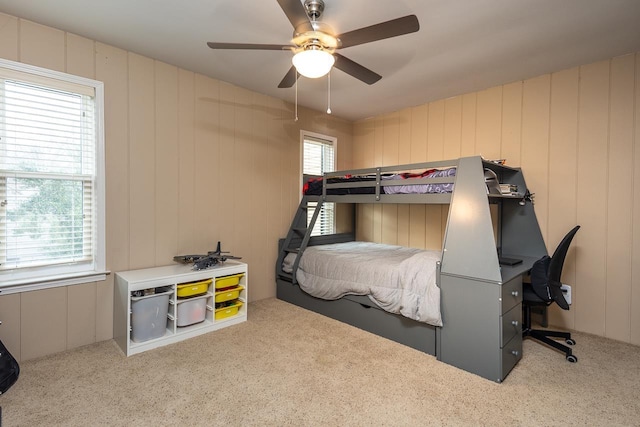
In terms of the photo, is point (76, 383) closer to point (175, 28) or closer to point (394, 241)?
point (175, 28)

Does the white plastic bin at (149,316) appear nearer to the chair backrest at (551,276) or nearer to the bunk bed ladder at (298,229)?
the bunk bed ladder at (298,229)

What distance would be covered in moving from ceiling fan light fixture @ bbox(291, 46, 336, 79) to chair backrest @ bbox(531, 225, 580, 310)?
216 cm

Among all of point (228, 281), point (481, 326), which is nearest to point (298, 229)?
point (228, 281)

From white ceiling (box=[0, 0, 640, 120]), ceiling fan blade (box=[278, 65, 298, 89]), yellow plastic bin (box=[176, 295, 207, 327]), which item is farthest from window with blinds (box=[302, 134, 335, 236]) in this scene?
yellow plastic bin (box=[176, 295, 207, 327])

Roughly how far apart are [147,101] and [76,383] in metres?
2.27

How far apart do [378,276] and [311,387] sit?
1.11 metres

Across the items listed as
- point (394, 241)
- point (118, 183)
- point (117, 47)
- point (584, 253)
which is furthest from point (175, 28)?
point (584, 253)

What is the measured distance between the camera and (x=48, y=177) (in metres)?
2.37

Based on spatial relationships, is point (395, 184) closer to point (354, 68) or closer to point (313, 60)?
point (354, 68)

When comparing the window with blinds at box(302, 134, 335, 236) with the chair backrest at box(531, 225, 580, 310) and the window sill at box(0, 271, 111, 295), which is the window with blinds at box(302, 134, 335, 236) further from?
the chair backrest at box(531, 225, 580, 310)

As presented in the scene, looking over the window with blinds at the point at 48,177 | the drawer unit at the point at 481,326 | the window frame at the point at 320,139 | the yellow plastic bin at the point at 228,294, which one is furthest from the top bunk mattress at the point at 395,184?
the window with blinds at the point at 48,177

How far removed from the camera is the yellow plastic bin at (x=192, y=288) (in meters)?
2.66

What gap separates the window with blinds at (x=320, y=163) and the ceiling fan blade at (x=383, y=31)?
238cm

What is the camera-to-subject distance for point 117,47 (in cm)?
262
